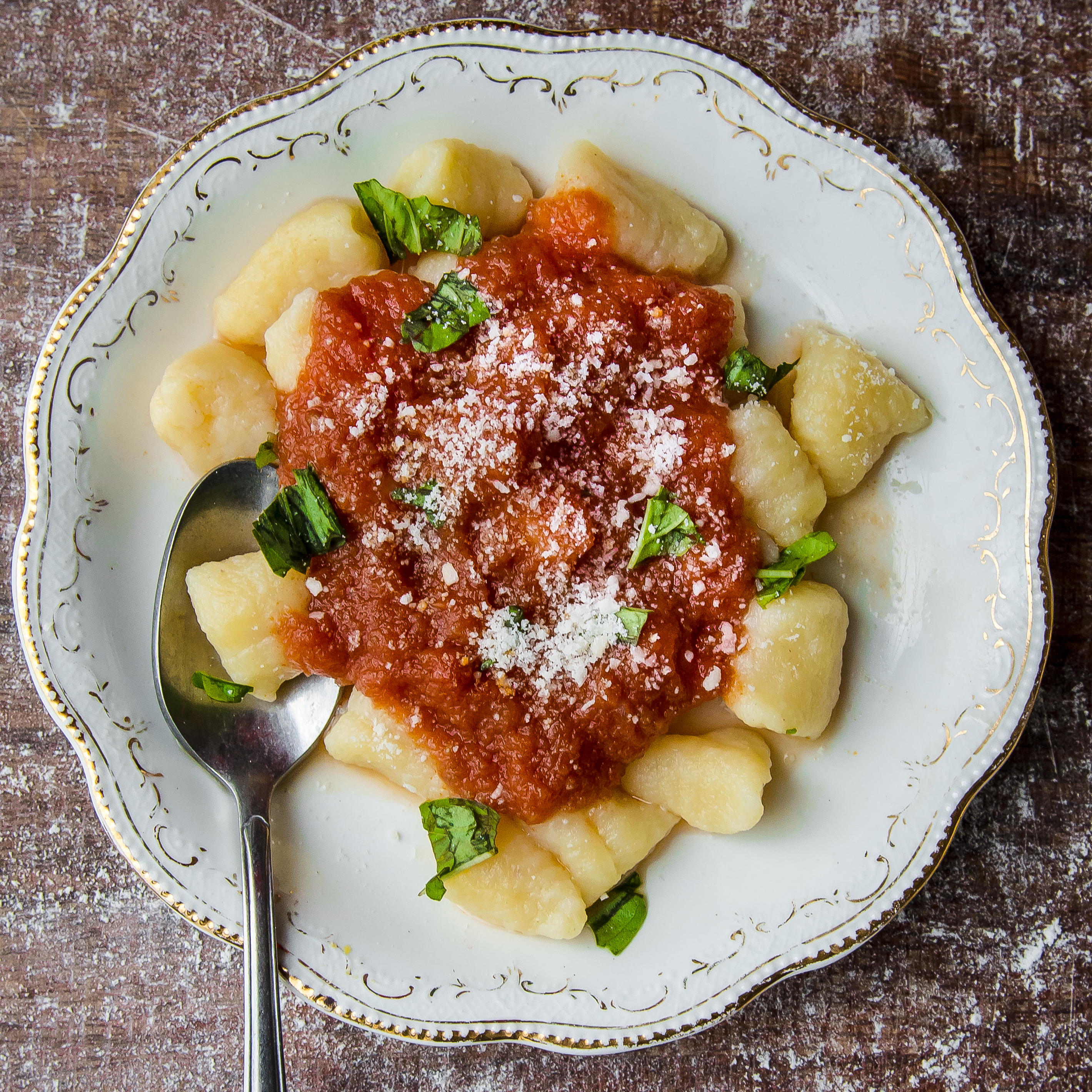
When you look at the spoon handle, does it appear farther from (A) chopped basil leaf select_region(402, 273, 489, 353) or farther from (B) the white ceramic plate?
(A) chopped basil leaf select_region(402, 273, 489, 353)

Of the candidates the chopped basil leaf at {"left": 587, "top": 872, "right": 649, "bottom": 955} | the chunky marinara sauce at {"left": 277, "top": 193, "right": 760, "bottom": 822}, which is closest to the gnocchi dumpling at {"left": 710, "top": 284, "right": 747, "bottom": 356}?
the chunky marinara sauce at {"left": 277, "top": 193, "right": 760, "bottom": 822}

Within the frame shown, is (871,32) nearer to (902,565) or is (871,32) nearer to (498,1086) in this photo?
(902,565)

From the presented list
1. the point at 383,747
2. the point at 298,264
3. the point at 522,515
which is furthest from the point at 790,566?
the point at 298,264

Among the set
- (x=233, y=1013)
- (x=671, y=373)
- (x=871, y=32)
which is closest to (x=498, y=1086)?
(x=233, y=1013)

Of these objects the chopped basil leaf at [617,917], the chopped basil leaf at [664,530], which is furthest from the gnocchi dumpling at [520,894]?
the chopped basil leaf at [664,530]

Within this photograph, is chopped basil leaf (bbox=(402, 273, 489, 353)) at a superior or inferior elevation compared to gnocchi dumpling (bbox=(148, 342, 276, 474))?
superior

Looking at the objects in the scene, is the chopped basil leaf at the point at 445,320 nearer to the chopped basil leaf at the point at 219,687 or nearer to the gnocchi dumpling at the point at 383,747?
the gnocchi dumpling at the point at 383,747
